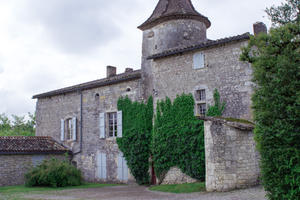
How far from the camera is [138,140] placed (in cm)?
1670

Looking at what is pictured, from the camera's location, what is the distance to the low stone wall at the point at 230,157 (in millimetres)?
11805

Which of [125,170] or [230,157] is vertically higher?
[230,157]

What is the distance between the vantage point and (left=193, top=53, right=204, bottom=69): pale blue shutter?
14.8 m

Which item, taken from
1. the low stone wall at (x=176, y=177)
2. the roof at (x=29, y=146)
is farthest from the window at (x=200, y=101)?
the roof at (x=29, y=146)

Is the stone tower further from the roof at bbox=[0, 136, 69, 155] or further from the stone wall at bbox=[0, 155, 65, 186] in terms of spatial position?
the stone wall at bbox=[0, 155, 65, 186]

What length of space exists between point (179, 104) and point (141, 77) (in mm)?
3042

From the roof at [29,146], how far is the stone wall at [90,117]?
90 centimetres

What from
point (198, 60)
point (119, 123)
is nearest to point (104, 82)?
point (119, 123)

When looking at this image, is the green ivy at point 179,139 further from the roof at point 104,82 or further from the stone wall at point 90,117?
the roof at point 104,82

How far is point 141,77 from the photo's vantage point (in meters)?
17.3

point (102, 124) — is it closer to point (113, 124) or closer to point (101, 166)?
point (113, 124)

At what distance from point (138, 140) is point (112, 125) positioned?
2581mm

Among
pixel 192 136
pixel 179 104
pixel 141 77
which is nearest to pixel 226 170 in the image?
pixel 192 136

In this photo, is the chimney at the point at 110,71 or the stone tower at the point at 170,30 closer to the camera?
the stone tower at the point at 170,30
